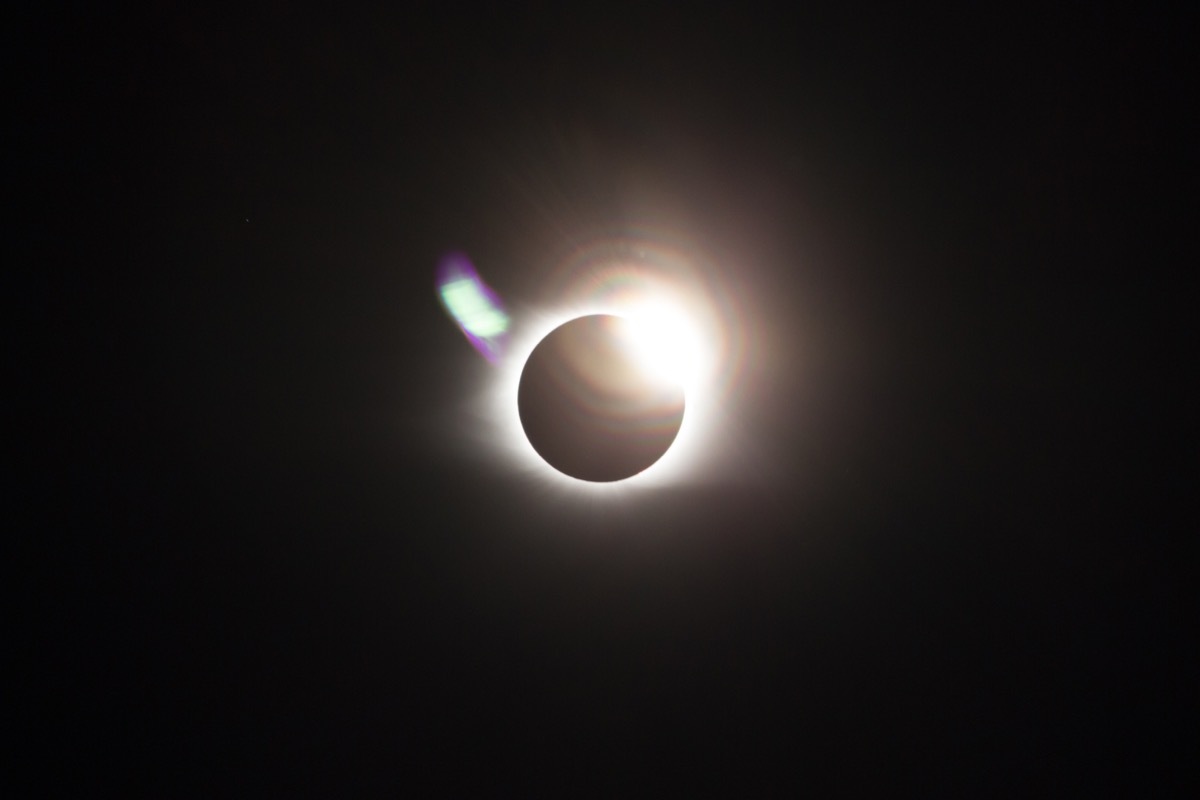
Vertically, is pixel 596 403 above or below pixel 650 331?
below

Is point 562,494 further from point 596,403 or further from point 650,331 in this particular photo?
point 650,331

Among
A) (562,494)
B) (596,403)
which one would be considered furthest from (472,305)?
(562,494)

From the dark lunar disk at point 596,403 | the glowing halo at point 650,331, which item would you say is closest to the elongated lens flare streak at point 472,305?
the glowing halo at point 650,331

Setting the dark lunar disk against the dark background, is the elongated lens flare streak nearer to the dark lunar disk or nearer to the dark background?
the dark background

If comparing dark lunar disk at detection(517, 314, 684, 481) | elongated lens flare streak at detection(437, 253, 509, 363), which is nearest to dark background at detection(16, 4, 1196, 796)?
elongated lens flare streak at detection(437, 253, 509, 363)

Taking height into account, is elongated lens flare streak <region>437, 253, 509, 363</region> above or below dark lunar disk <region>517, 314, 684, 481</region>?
above

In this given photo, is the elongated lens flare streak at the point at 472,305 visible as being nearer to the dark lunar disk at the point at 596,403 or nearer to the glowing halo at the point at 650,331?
the glowing halo at the point at 650,331
